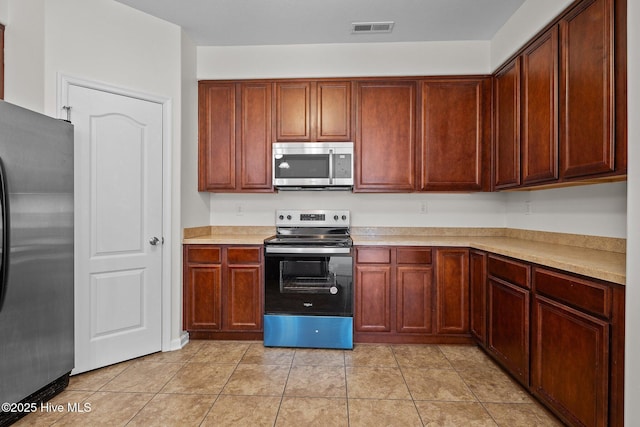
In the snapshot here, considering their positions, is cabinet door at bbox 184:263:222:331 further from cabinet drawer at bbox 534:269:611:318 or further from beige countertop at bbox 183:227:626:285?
cabinet drawer at bbox 534:269:611:318

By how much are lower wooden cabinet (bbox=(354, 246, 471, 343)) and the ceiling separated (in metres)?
1.99

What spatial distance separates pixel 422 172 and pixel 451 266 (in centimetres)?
91

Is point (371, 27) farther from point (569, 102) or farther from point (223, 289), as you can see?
point (223, 289)

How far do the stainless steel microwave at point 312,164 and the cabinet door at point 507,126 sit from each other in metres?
1.32

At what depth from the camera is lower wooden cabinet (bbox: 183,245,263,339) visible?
119 inches

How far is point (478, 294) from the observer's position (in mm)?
2854

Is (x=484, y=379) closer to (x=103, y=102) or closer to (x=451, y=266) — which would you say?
(x=451, y=266)

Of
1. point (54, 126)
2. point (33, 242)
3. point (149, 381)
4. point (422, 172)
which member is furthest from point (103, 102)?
point (422, 172)

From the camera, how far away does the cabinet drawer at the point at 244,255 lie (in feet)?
9.93

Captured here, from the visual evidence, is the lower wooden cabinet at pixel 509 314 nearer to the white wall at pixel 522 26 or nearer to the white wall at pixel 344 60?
the white wall at pixel 522 26

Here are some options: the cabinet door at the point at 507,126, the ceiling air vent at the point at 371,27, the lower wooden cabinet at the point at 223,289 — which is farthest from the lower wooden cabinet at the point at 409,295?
the ceiling air vent at the point at 371,27

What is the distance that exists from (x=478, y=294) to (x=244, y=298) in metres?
2.03

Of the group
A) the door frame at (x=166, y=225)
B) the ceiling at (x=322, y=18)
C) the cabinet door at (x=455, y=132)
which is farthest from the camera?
the cabinet door at (x=455, y=132)

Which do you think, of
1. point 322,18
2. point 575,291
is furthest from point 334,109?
point 575,291
